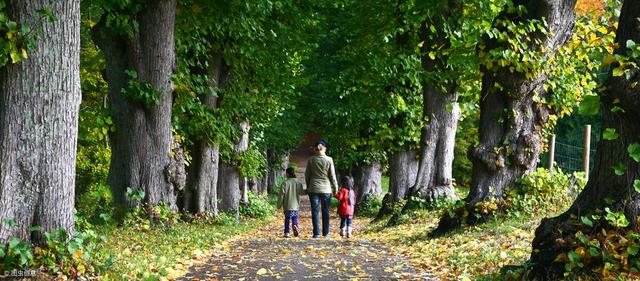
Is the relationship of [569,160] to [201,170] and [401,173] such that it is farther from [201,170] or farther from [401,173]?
[201,170]

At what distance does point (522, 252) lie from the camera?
26.4 feet

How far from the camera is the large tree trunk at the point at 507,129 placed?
11.4 m

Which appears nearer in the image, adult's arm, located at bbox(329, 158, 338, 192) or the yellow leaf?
the yellow leaf

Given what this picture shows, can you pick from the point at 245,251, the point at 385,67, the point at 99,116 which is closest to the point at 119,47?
the point at 99,116

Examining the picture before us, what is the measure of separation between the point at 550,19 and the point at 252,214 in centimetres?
1839

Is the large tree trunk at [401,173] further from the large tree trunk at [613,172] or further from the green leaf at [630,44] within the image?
the green leaf at [630,44]

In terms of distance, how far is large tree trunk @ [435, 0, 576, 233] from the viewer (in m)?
11.4

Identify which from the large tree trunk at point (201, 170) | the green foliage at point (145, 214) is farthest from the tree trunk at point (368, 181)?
the green foliage at point (145, 214)

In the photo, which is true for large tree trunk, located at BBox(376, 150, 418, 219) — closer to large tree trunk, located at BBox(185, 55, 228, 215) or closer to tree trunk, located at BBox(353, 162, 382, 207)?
large tree trunk, located at BBox(185, 55, 228, 215)

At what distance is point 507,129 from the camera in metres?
11.7

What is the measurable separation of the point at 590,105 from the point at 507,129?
6.01 meters

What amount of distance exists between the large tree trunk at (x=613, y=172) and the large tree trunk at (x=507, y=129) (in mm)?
5029

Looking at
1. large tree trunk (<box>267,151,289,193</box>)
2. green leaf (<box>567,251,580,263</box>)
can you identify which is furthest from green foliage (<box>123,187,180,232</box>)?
large tree trunk (<box>267,151,289,193</box>)

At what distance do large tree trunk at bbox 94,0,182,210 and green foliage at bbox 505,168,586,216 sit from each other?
6380 millimetres
